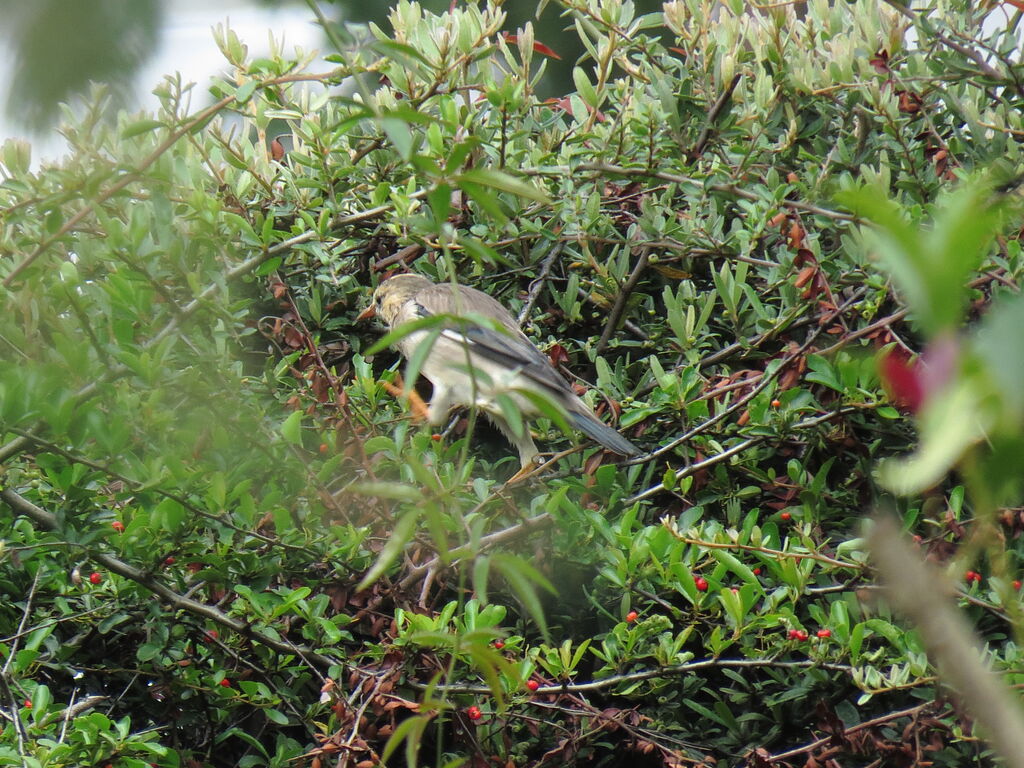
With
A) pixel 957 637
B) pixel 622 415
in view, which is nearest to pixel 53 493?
pixel 622 415

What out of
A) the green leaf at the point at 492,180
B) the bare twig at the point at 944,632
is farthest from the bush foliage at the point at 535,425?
the bare twig at the point at 944,632

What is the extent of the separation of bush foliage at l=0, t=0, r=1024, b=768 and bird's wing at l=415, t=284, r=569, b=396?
0.08 m

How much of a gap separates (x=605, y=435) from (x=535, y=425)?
1.24ft

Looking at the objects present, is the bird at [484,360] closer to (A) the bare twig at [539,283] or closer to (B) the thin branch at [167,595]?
(A) the bare twig at [539,283]

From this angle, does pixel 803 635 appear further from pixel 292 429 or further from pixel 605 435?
pixel 292 429

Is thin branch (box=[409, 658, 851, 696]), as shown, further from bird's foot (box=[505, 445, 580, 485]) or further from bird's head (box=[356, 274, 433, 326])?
bird's head (box=[356, 274, 433, 326])

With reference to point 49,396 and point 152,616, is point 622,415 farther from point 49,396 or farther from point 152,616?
point 49,396

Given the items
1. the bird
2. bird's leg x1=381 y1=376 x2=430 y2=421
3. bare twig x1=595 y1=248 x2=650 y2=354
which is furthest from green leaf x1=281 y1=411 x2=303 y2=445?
bare twig x1=595 y1=248 x2=650 y2=354

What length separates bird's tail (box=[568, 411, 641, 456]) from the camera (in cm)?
268

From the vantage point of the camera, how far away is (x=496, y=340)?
4043mm

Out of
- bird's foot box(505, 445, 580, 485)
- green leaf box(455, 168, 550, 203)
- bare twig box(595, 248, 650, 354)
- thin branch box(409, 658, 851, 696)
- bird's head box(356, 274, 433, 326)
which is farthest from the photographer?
bird's head box(356, 274, 433, 326)

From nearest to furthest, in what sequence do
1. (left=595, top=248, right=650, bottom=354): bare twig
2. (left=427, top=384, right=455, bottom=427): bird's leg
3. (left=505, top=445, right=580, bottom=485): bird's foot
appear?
1. (left=505, top=445, right=580, bottom=485): bird's foot
2. (left=595, top=248, right=650, bottom=354): bare twig
3. (left=427, top=384, right=455, bottom=427): bird's leg

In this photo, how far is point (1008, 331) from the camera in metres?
0.36

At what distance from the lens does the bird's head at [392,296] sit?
329 centimetres
